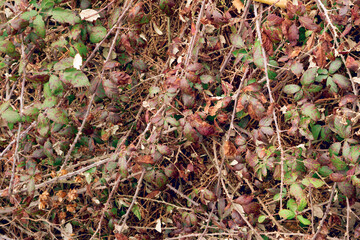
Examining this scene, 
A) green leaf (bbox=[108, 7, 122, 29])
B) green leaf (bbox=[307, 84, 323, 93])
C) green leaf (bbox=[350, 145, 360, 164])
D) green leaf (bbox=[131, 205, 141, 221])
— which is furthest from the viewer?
green leaf (bbox=[131, 205, 141, 221])

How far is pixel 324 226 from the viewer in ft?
4.34

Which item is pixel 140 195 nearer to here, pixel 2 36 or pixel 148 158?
pixel 148 158

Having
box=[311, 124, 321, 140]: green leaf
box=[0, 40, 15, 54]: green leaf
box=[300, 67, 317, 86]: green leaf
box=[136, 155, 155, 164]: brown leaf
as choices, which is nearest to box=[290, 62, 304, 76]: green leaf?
box=[300, 67, 317, 86]: green leaf

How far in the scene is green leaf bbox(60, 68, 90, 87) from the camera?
4.23 ft

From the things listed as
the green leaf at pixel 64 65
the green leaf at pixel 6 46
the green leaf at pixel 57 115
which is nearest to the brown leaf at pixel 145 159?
the green leaf at pixel 57 115

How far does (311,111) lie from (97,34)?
33.6 inches

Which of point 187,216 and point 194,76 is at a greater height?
point 194,76

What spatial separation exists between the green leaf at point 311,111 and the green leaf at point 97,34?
0.80 m

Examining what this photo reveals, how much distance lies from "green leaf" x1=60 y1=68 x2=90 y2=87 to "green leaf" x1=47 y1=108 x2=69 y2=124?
0.40 ft

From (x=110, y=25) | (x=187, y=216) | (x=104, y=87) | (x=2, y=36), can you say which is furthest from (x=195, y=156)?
(x=2, y=36)

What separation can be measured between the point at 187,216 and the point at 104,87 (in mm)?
623

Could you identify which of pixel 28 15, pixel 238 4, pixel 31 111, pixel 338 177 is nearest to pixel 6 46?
pixel 28 15

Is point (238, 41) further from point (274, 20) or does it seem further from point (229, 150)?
point (229, 150)

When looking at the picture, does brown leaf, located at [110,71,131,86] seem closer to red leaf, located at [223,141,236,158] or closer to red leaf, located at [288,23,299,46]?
red leaf, located at [223,141,236,158]
